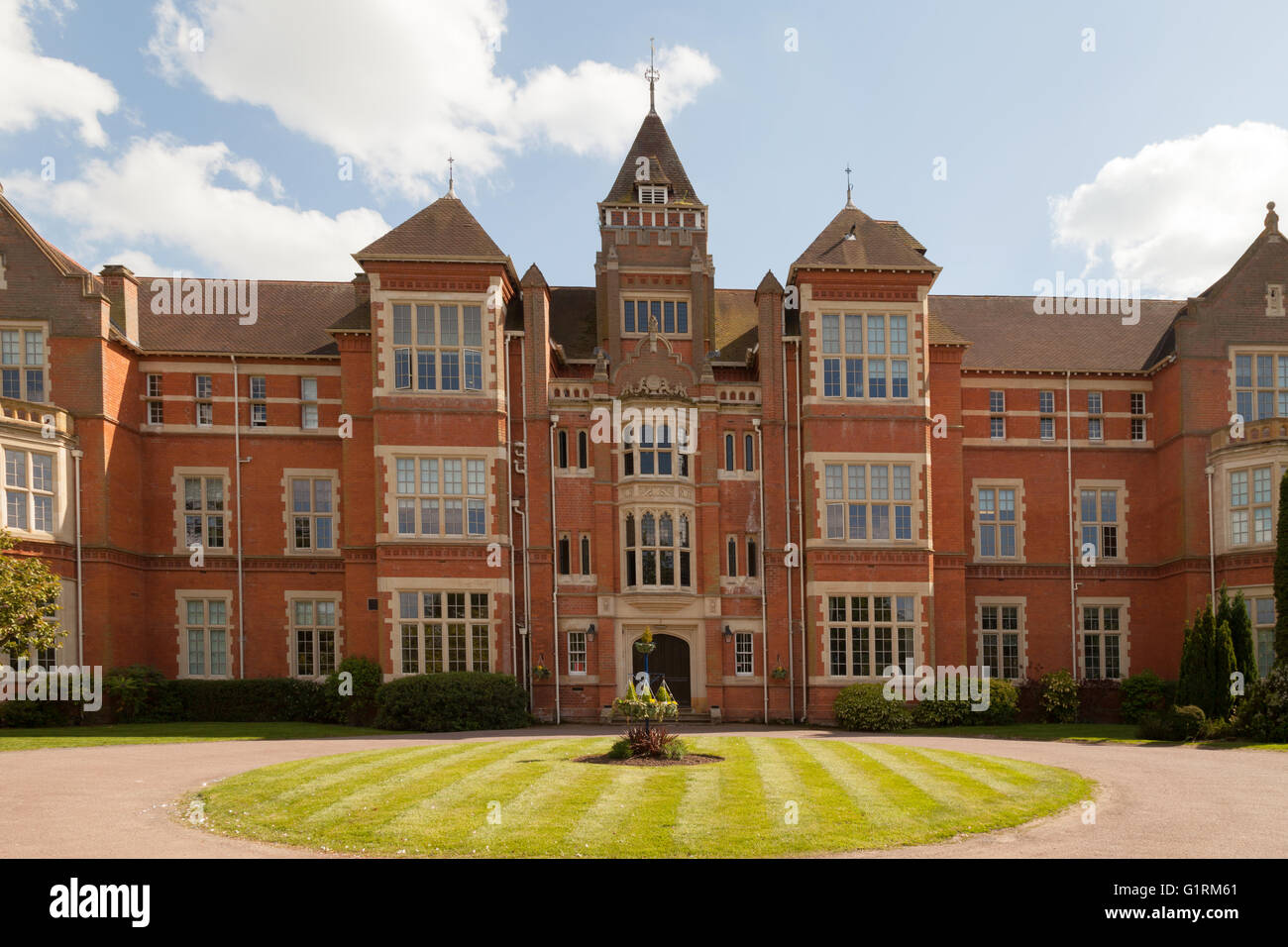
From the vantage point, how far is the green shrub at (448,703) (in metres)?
32.6

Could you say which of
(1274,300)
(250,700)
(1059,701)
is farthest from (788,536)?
(1274,300)

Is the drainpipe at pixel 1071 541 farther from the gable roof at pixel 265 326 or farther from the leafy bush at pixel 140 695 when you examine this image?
the leafy bush at pixel 140 695

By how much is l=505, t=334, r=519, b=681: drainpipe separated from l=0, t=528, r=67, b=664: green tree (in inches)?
511


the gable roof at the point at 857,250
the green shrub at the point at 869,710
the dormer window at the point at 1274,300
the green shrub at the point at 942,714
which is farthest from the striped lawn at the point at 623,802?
the dormer window at the point at 1274,300

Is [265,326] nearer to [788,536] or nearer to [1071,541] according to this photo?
[788,536]

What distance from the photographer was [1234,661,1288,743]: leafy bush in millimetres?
26703

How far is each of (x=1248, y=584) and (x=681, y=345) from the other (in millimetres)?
20048

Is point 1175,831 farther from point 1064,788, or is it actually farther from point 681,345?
point 681,345

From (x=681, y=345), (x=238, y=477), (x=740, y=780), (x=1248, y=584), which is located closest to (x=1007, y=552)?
(x=1248, y=584)

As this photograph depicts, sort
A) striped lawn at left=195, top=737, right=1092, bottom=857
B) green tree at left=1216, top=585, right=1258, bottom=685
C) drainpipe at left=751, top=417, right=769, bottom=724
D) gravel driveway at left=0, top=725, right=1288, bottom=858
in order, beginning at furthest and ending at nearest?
drainpipe at left=751, top=417, right=769, bottom=724 < green tree at left=1216, top=585, right=1258, bottom=685 < gravel driveway at left=0, top=725, right=1288, bottom=858 < striped lawn at left=195, top=737, right=1092, bottom=857

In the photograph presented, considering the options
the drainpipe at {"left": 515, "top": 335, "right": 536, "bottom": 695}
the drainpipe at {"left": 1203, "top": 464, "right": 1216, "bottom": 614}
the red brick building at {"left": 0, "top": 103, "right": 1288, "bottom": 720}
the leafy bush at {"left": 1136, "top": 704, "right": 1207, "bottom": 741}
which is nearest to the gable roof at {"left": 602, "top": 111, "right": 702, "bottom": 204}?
the red brick building at {"left": 0, "top": 103, "right": 1288, "bottom": 720}

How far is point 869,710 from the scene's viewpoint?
3388 cm

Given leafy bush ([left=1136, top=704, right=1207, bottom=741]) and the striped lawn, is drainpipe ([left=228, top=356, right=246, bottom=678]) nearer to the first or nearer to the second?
the striped lawn

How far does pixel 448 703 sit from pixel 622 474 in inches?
365
